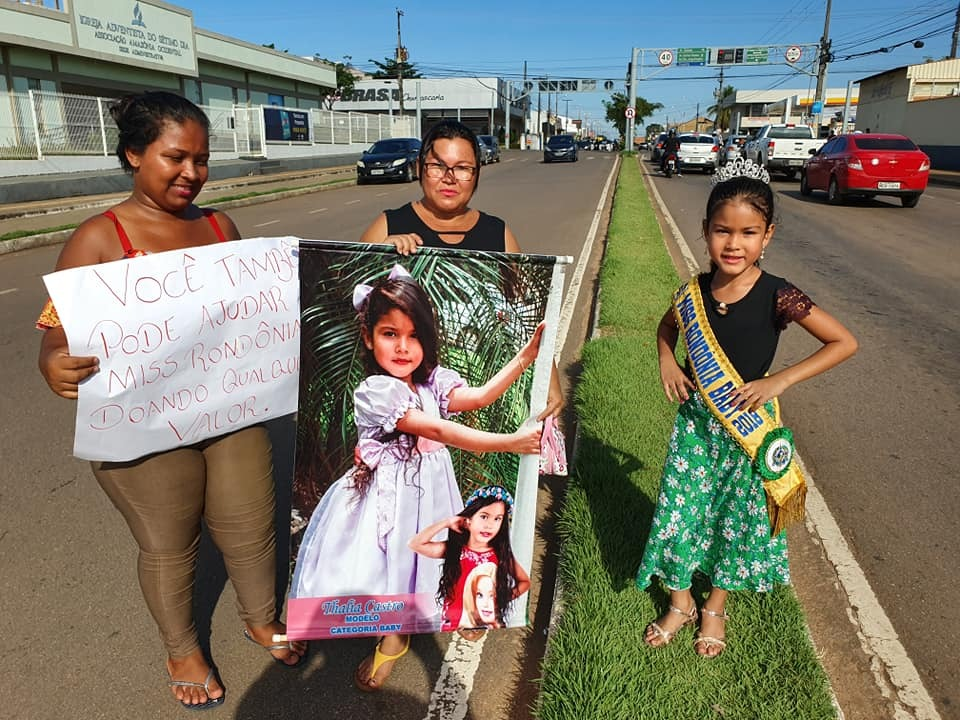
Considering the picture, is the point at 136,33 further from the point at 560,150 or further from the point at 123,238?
the point at 123,238


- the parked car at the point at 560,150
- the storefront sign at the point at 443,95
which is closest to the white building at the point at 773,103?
the storefront sign at the point at 443,95

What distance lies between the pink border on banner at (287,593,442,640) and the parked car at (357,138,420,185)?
2328cm

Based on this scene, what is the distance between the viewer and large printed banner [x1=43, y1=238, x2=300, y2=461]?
1.97 m

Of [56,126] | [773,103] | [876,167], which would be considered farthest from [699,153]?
[773,103]

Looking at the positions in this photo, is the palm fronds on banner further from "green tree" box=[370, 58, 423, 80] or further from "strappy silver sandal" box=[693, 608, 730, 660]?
"green tree" box=[370, 58, 423, 80]

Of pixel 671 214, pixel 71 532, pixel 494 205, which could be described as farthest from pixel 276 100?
pixel 71 532

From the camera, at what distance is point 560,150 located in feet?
138

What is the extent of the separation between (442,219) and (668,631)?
1683mm

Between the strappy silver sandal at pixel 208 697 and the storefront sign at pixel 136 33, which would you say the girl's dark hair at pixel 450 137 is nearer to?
the strappy silver sandal at pixel 208 697

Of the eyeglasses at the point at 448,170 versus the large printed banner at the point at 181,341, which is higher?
the eyeglasses at the point at 448,170

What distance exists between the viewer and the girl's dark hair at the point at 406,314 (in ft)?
7.57

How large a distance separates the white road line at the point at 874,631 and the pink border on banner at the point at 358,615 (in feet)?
5.20

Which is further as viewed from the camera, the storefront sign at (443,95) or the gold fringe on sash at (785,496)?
the storefront sign at (443,95)

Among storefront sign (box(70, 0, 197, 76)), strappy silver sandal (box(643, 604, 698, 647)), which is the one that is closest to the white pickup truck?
storefront sign (box(70, 0, 197, 76))
